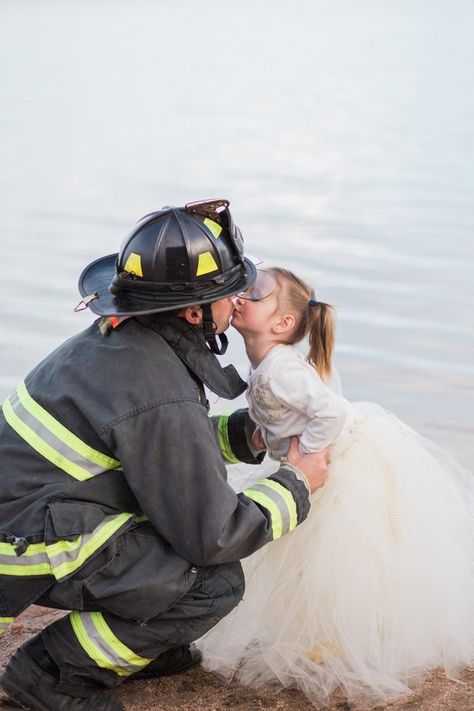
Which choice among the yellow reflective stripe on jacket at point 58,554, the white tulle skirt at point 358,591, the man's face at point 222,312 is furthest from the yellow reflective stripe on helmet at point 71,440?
the white tulle skirt at point 358,591

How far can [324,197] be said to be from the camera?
49.0 feet

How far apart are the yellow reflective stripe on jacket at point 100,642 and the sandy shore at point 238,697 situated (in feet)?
0.86

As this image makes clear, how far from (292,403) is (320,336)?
31 cm

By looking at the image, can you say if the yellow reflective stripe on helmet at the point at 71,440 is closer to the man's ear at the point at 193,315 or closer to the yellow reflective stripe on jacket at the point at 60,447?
the yellow reflective stripe on jacket at the point at 60,447

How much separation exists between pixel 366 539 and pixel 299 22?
181 ft

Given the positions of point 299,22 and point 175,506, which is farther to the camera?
point 299,22

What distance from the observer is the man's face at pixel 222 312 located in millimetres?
3848

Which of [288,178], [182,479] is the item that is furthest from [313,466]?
[288,178]

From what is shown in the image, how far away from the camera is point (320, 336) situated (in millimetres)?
4285

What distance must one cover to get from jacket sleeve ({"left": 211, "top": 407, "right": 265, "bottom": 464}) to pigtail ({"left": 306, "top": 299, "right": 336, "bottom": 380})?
35cm

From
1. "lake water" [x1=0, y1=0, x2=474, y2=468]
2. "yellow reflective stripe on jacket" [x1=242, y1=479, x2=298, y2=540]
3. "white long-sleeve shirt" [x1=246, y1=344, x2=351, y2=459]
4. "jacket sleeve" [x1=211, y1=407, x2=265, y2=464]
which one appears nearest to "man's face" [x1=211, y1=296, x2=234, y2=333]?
"white long-sleeve shirt" [x1=246, y1=344, x2=351, y2=459]

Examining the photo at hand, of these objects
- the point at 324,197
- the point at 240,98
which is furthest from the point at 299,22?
the point at 324,197

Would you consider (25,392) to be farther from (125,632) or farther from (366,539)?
(366,539)

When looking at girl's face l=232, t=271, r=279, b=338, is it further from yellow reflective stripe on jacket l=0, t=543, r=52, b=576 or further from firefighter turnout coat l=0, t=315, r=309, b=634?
yellow reflective stripe on jacket l=0, t=543, r=52, b=576
